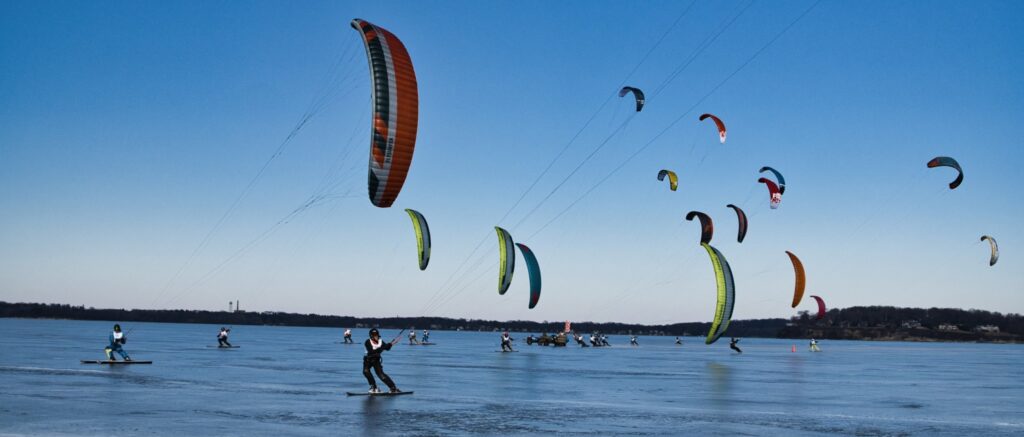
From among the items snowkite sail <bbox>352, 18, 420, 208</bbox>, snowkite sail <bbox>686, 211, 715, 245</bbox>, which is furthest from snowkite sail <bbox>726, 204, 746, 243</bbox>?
snowkite sail <bbox>352, 18, 420, 208</bbox>

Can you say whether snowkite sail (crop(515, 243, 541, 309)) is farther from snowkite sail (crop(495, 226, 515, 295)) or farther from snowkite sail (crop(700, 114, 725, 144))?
snowkite sail (crop(700, 114, 725, 144))

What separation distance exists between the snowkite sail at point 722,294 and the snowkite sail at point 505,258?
8.65 metres

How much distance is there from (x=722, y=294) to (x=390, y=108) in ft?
68.7

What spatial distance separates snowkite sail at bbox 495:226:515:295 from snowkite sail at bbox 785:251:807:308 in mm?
13192

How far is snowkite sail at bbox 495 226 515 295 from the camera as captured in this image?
41.3 m

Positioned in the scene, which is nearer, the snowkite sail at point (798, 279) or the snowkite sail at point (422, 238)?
the snowkite sail at point (422, 238)

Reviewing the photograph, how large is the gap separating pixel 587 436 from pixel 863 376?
24099 millimetres

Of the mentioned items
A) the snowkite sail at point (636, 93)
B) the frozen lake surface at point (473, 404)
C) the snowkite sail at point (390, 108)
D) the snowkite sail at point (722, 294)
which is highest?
the snowkite sail at point (636, 93)

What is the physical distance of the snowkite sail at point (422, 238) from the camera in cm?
3375

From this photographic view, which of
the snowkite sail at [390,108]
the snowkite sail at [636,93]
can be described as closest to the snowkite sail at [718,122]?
the snowkite sail at [636,93]

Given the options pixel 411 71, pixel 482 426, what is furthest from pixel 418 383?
pixel 482 426

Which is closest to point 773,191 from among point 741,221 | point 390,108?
point 741,221

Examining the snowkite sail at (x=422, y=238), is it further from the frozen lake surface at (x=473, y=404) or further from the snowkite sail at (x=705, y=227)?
the snowkite sail at (x=705, y=227)

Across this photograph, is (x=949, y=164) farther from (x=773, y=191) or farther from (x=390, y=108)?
(x=390, y=108)
